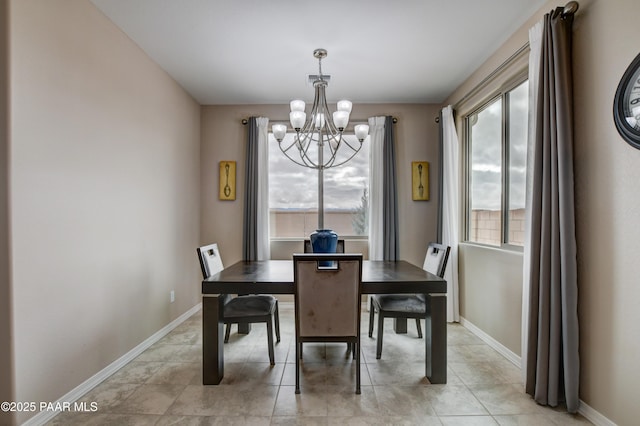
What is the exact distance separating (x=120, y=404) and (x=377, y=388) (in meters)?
1.63

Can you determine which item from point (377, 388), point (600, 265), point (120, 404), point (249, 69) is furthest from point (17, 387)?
point (600, 265)

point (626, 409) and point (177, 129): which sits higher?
point (177, 129)

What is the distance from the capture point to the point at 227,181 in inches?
167

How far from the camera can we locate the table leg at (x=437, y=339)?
2.28 meters

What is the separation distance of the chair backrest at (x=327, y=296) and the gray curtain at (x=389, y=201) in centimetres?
197

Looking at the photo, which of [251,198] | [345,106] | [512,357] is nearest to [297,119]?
[345,106]

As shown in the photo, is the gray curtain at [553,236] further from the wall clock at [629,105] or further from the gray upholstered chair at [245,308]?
the gray upholstered chair at [245,308]

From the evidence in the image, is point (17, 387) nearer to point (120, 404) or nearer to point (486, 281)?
point (120, 404)

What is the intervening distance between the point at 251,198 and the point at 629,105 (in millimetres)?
3486

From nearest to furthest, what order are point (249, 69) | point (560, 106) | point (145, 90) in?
point (560, 106) → point (145, 90) → point (249, 69)

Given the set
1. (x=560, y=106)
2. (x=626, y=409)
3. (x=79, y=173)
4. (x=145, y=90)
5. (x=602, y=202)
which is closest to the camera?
(x=626, y=409)

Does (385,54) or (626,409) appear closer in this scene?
(626,409)

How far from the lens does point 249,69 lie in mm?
3262

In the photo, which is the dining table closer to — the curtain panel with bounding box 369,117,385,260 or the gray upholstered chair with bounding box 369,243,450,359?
the gray upholstered chair with bounding box 369,243,450,359
